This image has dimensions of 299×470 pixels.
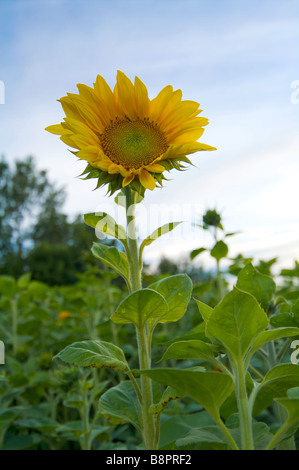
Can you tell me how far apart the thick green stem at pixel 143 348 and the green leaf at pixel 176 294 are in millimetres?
53

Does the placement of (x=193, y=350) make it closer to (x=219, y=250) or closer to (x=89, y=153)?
(x=89, y=153)

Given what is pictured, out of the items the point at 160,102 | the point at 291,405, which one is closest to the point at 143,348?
the point at 291,405

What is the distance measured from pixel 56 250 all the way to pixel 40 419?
2073 centimetres

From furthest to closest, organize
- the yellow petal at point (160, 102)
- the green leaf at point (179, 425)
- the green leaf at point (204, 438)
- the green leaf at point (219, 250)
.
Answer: the green leaf at point (219, 250) → the green leaf at point (179, 425) → the yellow petal at point (160, 102) → the green leaf at point (204, 438)

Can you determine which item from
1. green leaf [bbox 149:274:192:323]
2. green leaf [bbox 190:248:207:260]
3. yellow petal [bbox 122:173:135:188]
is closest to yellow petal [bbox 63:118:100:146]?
yellow petal [bbox 122:173:135:188]

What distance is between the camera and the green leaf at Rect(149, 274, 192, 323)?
89cm

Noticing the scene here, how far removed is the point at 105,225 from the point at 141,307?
0.21m

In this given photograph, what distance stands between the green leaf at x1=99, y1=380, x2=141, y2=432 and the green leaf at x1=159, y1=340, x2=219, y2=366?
0.21 meters

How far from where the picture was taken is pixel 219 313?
0.66 metres

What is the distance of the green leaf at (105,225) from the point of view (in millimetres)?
924

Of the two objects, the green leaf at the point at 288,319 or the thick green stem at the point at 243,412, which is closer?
the thick green stem at the point at 243,412

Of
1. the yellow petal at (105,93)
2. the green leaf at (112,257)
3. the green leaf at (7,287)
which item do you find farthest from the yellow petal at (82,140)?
the green leaf at (7,287)

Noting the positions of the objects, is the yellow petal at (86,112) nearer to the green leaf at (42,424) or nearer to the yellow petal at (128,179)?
the yellow petal at (128,179)
